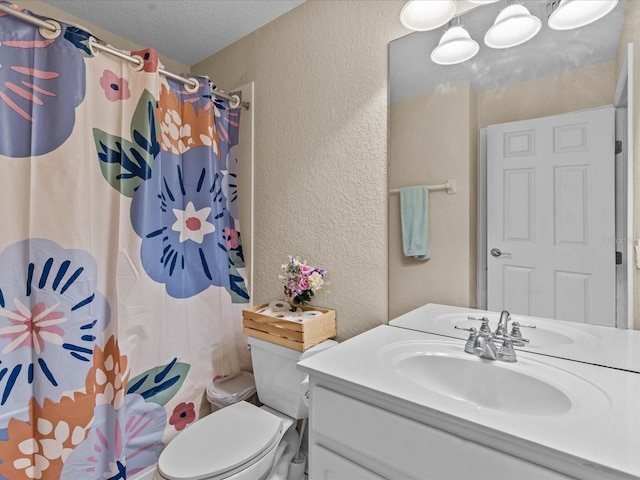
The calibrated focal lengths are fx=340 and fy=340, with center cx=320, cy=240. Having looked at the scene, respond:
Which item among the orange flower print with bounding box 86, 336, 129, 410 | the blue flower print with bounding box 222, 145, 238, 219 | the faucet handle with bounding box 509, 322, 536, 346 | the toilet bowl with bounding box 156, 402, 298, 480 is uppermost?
the blue flower print with bounding box 222, 145, 238, 219

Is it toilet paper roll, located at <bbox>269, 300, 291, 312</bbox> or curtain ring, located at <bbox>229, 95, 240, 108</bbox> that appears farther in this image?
curtain ring, located at <bbox>229, 95, 240, 108</bbox>

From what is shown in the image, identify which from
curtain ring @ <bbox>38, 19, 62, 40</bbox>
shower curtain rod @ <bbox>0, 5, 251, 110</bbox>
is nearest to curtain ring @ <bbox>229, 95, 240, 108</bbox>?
shower curtain rod @ <bbox>0, 5, 251, 110</bbox>

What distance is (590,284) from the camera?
3.34 ft

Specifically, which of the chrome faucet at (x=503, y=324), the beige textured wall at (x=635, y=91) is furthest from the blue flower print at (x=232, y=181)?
the beige textured wall at (x=635, y=91)

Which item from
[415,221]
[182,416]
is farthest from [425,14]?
[182,416]

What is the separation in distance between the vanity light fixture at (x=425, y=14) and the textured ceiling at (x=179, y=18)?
2.28 ft

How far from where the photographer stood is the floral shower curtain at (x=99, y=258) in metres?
1.26

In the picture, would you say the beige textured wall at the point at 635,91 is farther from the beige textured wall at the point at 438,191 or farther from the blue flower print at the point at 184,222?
the blue flower print at the point at 184,222

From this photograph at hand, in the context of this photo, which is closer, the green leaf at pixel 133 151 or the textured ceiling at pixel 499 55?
the textured ceiling at pixel 499 55

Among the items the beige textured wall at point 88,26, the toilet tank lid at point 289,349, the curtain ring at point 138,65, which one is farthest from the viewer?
the beige textured wall at point 88,26

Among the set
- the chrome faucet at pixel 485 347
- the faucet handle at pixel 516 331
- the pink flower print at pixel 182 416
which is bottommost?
the pink flower print at pixel 182 416

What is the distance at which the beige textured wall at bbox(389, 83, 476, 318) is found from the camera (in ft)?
3.99

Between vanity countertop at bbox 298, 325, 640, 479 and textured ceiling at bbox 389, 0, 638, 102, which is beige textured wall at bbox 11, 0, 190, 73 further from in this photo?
vanity countertop at bbox 298, 325, 640, 479

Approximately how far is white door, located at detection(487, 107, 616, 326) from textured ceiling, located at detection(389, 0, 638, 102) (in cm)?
17
